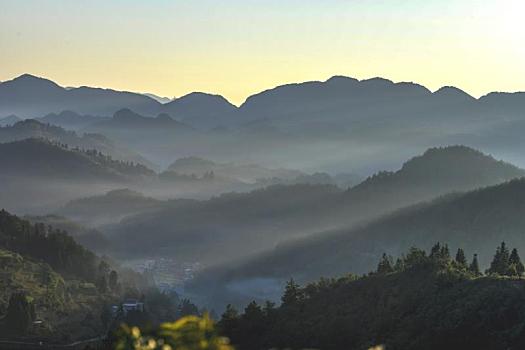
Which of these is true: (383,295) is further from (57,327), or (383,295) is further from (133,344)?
(57,327)

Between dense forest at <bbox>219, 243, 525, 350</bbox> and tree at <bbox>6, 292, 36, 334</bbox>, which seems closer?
dense forest at <bbox>219, 243, 525, 350</bbox>

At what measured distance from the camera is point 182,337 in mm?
13945

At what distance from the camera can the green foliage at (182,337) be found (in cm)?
1362

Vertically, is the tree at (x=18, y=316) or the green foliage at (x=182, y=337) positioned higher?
the green foliage at (x=182, y=337)

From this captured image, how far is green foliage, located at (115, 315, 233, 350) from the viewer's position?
13.6 metres

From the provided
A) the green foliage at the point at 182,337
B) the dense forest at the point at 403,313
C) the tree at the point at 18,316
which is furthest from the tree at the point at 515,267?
the tree at the point at 18,316

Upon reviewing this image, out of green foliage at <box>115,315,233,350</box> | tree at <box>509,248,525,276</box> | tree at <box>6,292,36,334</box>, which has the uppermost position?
green foliage at <box>115,315,233,350</box>

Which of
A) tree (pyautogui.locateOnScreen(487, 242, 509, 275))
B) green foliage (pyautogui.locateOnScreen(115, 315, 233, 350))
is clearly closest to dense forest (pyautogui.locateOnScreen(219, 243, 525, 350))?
tree (pyautogui.locateOnScreen(487, 242, 509, 275))

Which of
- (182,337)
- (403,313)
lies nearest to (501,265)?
(403,313)

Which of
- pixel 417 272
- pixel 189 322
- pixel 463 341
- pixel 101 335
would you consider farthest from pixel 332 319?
pixel 101 335

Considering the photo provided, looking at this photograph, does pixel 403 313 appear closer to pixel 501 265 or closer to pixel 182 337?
pixel 501 265

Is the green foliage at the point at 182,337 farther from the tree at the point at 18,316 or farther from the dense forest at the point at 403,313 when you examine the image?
the tree at the point at 18,316

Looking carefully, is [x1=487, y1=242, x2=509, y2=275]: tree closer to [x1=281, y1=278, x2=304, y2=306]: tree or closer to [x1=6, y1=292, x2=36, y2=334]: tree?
[x1=281, y1=278, x2=304, y2=306]: tree

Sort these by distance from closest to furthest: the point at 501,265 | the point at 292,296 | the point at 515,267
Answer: the point at 292,296
the point at 515,267
the point at 501,265
